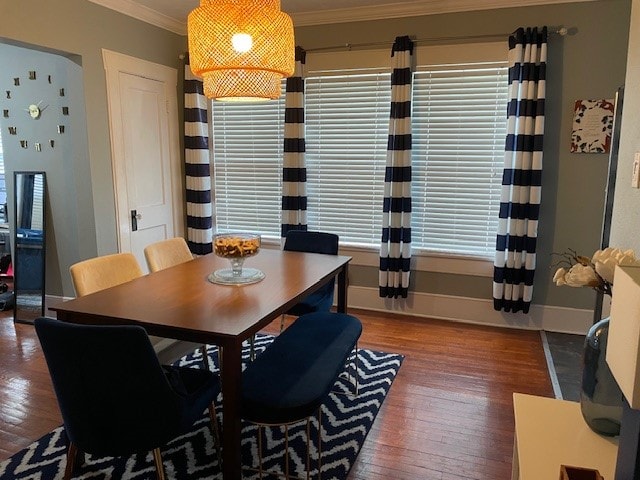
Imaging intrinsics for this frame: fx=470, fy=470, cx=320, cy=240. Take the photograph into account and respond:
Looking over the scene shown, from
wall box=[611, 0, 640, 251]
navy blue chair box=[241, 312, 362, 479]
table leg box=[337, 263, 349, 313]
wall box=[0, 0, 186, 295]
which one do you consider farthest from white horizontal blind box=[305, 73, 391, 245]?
wall box=[611, 0, 640, 251]

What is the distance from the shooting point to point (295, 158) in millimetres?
4176

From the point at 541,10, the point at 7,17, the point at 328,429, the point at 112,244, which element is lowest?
the point at 328,429

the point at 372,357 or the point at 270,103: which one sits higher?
the point at 270,103

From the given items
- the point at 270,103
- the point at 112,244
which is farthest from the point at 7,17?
the point at 270,103

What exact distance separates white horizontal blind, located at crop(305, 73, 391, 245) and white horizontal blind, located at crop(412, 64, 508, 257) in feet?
1.05

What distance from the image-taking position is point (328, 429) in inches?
96.0

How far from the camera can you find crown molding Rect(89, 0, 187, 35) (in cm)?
365

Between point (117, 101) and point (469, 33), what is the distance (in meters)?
2.84

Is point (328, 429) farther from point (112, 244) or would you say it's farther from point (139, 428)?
point (112, 244)

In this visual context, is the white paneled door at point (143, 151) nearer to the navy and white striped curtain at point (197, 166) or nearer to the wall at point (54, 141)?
the navy and white striped curtain at point (197, 166)

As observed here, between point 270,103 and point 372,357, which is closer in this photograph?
point 372,357

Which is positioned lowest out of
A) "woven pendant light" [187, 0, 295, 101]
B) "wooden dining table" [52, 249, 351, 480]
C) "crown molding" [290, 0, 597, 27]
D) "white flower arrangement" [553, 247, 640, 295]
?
"wooden dining table" [52, 249, 351, 480]

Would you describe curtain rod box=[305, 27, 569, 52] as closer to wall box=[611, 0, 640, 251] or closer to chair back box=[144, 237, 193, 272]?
wall box=[611, 0, 640, 251]

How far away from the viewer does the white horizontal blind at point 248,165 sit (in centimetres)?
441
